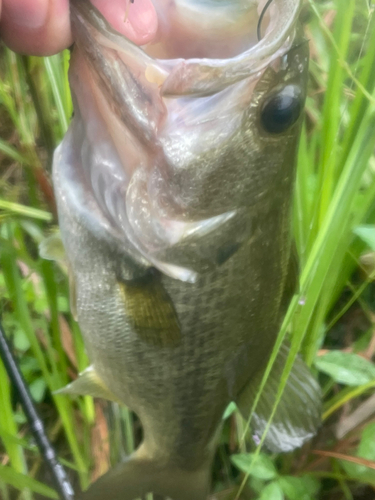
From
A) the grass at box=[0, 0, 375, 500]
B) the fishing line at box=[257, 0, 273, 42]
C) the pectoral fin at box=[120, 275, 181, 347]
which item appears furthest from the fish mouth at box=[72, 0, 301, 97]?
the pectoral fin at box=[120, 275, 181, 347]

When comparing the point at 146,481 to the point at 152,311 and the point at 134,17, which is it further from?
the point at 134,17

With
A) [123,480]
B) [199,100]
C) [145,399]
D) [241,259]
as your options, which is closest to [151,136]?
[199,100]

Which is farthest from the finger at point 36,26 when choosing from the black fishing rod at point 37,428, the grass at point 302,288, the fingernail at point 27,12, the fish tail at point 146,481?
the fish tail at point 146,481

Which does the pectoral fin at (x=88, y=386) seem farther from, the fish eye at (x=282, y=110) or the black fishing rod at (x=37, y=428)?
the fish eye at (x=282, y=110)

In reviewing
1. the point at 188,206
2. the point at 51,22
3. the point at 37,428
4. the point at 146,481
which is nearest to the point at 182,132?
the point at 188,206

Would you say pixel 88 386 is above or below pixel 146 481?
above

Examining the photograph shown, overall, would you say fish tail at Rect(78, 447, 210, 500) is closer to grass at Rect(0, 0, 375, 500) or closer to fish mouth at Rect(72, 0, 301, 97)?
grass at Rect(0, 0, 375, 500)

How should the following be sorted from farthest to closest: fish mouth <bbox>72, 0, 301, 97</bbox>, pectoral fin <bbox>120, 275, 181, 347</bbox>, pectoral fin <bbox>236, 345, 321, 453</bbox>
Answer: pectoral fin <bbox>236, 345, 321, 453</bbox> < pectoral fin <bbox>120, 275, 181, 347</bbox> < fish mouth <bbox>72, 0, 301, 97</bbox>
